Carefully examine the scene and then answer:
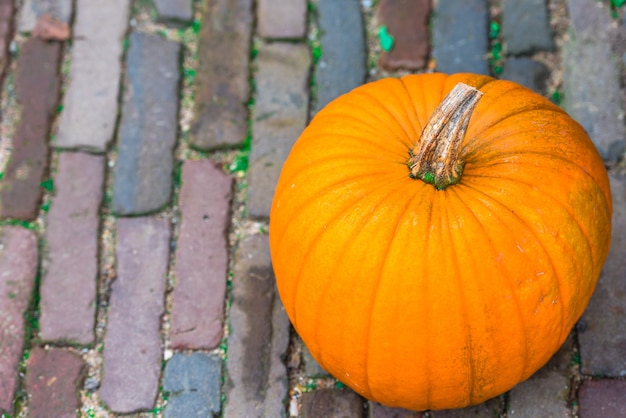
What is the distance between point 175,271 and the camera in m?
2.88

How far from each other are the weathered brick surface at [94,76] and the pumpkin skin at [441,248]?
3.98 feet

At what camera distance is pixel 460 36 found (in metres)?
3.33

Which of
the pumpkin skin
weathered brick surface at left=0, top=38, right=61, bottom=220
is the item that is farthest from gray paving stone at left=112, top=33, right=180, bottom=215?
the pumpkin skin

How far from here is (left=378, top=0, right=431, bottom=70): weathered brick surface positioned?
3.29 meters

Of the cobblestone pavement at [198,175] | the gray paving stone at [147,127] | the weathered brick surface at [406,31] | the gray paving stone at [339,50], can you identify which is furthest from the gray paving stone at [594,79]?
the gray paving stone at [147,127]

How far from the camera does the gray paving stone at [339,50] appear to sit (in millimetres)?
3250

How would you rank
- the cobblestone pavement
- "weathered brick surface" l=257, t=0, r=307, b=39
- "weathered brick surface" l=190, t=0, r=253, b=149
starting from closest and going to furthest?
the cobblestone pavement < "weathered brick surface" l=190, t=0, r=253, b=149 < "weathered brick surface" l=257, t=0, r=307, b=39

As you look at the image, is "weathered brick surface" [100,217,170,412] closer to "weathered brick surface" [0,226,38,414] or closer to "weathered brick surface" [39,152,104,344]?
"weathered brick surface" [39,152,104,344]

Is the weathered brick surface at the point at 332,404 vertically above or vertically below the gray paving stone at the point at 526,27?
below

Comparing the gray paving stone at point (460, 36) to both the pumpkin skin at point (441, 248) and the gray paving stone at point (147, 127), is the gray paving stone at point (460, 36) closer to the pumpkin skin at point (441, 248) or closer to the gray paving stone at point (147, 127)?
the pumpkin skin at point (441, 248)

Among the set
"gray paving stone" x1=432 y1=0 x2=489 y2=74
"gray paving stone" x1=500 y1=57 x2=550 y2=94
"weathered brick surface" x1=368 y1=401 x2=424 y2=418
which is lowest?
"weathered brick surface" x1=368 y1=401 x2=424 y2=418

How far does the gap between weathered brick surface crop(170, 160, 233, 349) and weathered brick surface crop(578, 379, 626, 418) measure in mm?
1330

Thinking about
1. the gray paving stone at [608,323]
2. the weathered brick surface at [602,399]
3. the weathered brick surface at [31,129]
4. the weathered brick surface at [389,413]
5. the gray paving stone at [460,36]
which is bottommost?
the weathered brick surface at [389,413]

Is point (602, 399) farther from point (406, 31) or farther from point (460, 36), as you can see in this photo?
point (406, 31)
